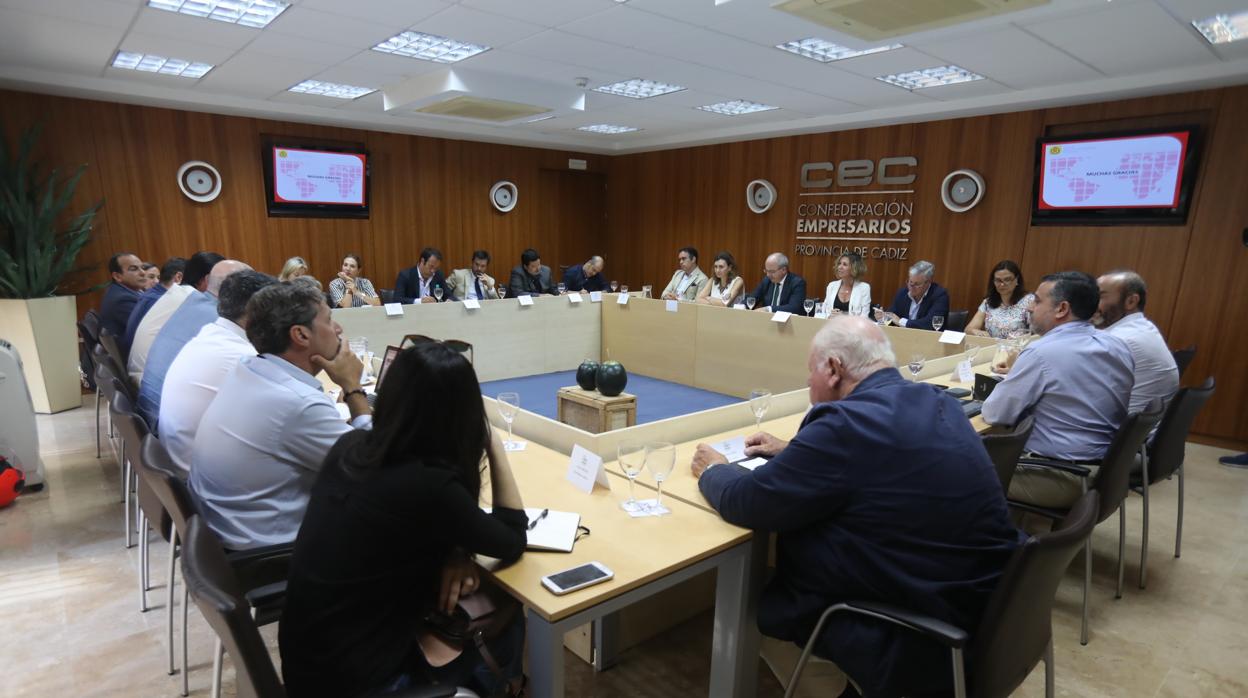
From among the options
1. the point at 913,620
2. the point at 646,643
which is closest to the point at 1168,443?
the point at 913,620

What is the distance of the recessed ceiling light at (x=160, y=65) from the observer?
15.1 ft

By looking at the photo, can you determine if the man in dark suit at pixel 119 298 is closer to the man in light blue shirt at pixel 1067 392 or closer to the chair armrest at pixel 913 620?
the chair armrest at pixel 913 620

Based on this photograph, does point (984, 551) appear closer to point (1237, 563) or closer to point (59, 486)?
point (1237, 563)

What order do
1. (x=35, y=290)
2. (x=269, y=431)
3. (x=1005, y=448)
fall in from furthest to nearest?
(x=35, y=290) → (x=1005, y=448) → (x=269, y=431)

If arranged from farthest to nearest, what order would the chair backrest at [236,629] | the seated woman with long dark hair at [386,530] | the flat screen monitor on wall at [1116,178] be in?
the flat screen monitor on wall at [1116,178]
the seated woman with long dark hair at [386,530]
the chair backrest at [236,629]

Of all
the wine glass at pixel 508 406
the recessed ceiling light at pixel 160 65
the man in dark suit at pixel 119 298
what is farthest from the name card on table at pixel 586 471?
the recessed ceiling light at pixel 160 65

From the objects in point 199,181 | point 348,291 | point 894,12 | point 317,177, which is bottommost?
point 348,291

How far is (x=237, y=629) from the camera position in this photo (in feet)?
3.15

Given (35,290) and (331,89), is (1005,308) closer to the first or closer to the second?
(331,89)

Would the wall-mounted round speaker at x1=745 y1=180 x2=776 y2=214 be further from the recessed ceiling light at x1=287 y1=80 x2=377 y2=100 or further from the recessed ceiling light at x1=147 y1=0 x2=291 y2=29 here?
the recessed ceiling light at x1=147 y1=0 x2=291 y2=29

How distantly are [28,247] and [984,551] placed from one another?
6172 millimetres

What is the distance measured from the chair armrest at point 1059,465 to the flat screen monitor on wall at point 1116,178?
3.65 meters

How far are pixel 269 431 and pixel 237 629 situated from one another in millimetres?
749

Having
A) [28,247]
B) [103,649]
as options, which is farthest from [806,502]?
[28,247]
